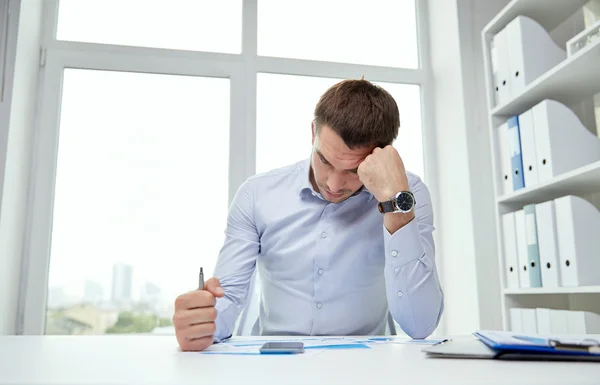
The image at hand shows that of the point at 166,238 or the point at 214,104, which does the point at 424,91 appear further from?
the point at 166,238

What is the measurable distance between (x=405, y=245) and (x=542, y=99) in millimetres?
1212

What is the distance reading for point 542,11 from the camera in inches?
82.4

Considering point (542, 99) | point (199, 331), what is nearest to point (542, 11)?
point (542, 99)

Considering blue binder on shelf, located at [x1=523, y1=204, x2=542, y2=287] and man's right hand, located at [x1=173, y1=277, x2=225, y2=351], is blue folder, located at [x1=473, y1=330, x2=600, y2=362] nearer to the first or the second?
man's right hand, located at [x1=173, y1=277, x2=225, y2=351]

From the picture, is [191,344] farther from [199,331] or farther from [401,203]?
[401,203]

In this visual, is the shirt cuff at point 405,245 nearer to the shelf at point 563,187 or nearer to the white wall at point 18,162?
the shelf at point 563,187

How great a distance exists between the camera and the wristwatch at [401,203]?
1148 millimetres

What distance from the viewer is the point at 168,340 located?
1011 millimetres

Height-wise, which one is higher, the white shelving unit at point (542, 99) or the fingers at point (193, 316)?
the white shelving unit at point (542, 99)

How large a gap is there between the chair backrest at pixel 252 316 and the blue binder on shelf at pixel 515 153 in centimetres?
89

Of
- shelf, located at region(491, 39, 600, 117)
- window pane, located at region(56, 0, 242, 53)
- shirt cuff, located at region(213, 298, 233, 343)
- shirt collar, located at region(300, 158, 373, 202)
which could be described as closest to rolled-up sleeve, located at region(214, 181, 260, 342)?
shirt cuff, located at region(213, 298, 233, 343)

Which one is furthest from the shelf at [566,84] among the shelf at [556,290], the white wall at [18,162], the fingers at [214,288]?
the white wall at [18,162]

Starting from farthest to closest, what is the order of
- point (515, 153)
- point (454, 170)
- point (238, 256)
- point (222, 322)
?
point (454, 170) < point (515, 153) < point (238, 256) < point (222, 322)

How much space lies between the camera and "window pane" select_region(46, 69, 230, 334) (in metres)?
2.50
